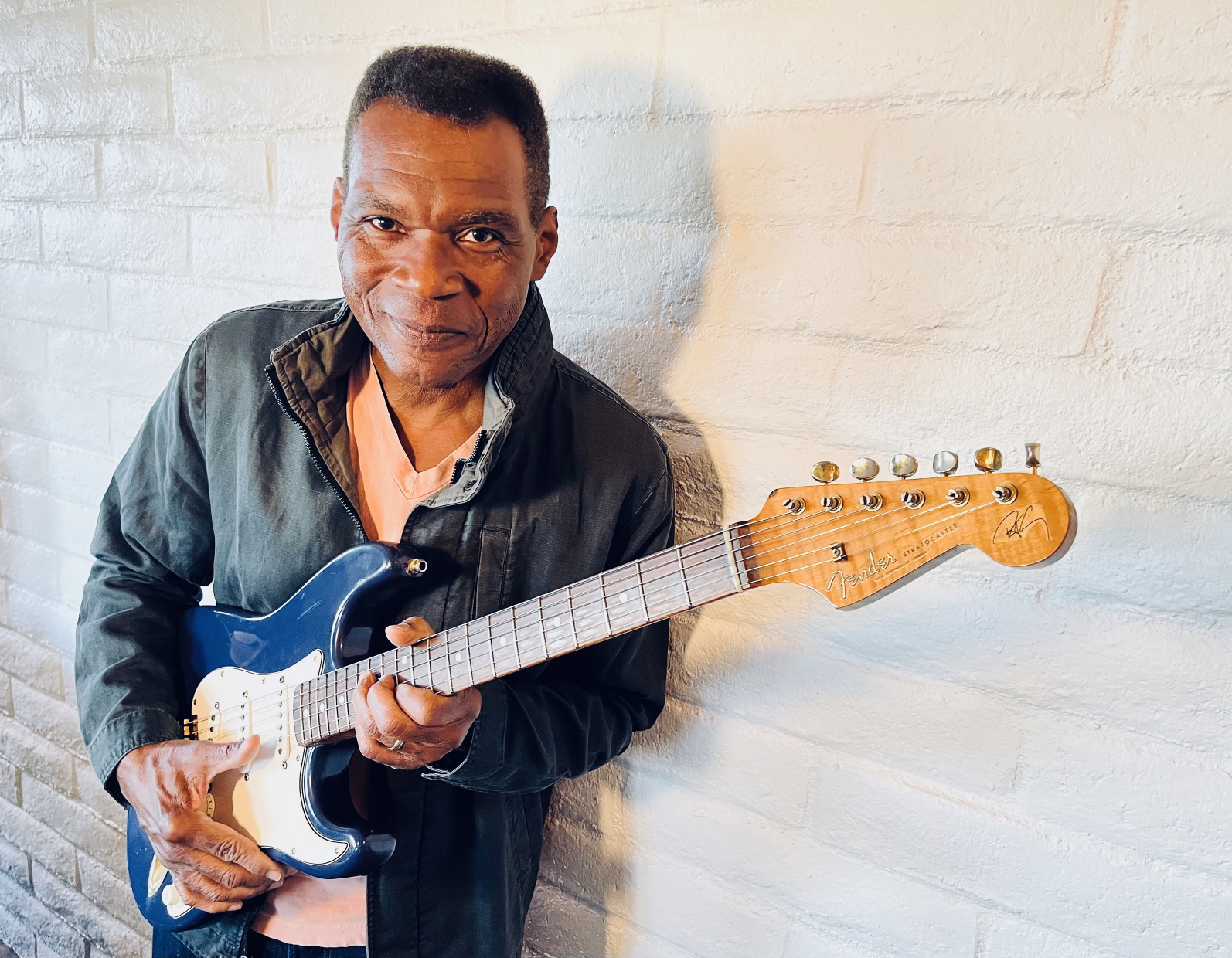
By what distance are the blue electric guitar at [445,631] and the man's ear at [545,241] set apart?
345 millimetres

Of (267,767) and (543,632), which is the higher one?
(543,632)

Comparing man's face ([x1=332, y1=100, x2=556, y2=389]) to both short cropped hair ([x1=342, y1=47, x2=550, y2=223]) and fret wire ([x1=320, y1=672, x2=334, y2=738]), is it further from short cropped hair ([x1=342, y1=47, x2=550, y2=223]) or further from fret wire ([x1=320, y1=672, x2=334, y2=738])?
fret wire ([x1=320, y1=672, x2=334, y2=738])

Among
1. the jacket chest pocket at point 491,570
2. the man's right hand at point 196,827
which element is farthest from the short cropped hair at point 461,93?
the man's right hand at point 196,827

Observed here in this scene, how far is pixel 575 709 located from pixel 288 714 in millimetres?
317

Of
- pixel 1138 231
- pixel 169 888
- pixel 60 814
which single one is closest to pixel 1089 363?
pixel 1138 231

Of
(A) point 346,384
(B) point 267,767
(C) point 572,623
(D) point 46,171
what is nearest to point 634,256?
(A) point 346,384

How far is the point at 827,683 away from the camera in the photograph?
1.01 m

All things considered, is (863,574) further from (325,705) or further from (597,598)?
(325,705)

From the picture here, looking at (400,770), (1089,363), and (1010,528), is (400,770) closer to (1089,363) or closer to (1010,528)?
(1010,528)

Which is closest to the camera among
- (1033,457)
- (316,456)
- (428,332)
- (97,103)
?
(1033,457)

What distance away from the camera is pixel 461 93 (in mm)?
835

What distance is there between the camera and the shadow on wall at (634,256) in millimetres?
1002

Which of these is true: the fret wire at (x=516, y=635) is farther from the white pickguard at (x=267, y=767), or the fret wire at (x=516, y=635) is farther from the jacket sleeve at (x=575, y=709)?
the white pickguard at (x=267, y=767)

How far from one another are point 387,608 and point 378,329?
302mm
